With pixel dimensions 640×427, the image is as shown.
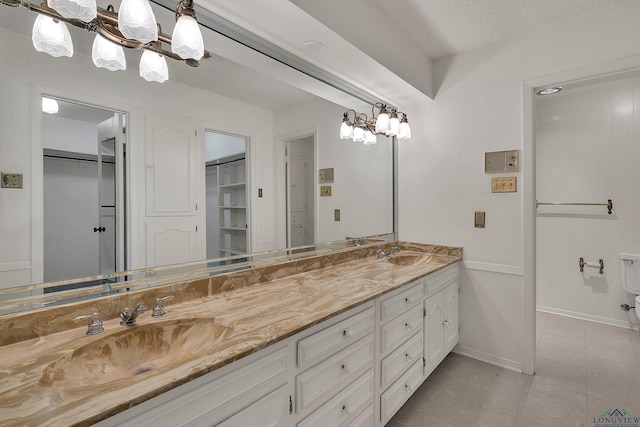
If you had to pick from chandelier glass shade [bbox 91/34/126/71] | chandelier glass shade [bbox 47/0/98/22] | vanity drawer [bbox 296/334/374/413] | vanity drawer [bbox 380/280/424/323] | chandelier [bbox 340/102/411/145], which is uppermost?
chandelier [bbox 340/102/411/145]

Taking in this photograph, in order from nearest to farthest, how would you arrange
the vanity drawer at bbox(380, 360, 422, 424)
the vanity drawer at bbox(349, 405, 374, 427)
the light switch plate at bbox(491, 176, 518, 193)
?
the vanity drawer at bbox(349, 405, 374, 427)
the vanity drawer at bbox(380, 360, 422, 424)
the light switch plate at bbox(491, 176, 518, 193)

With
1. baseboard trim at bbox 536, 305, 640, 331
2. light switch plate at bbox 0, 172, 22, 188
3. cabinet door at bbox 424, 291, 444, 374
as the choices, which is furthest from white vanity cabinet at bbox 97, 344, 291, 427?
baseboard trim at bbox 536, 305, 640, 331

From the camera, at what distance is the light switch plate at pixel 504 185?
2.22 m

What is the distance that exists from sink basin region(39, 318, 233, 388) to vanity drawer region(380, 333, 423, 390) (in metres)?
0.90

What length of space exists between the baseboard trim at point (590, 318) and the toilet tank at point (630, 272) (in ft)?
1.19

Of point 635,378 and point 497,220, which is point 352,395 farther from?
point 635,378

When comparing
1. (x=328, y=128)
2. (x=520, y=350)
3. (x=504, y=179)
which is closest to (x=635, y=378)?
(x=520, y=350)

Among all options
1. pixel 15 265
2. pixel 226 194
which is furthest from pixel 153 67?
pixel 15 265

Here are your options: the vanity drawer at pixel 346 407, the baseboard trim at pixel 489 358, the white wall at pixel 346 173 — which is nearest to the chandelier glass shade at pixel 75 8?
the white wall at pixel 346 173

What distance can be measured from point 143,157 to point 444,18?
2.03m

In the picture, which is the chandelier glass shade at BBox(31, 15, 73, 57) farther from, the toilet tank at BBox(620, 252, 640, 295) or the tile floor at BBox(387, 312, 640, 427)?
the toilet tank at BBox(620, 252, 640, 295)

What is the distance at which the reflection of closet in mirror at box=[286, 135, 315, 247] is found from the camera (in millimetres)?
1845

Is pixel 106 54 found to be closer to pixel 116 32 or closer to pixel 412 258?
pixel 116 32

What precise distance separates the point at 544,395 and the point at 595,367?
68 cm
